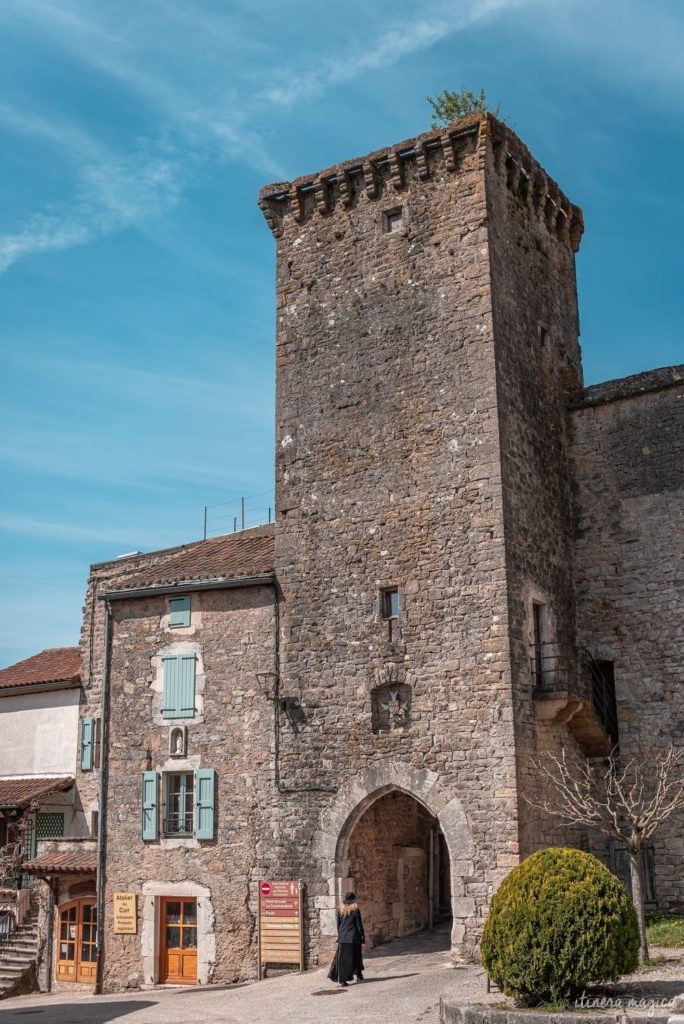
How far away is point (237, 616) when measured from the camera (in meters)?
19.2

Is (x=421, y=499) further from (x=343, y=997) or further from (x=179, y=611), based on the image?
(x=343, y=997)

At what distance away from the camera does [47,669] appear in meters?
28.4

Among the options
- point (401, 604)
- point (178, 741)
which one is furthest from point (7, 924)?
point (401, 604)

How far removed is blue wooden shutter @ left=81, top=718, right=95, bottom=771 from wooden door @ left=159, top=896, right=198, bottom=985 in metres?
7.51

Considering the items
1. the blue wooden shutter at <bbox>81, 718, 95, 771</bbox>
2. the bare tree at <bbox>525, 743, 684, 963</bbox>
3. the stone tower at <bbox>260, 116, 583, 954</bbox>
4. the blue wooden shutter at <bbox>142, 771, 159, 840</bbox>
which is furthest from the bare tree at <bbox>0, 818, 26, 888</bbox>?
the bare tree at <bbox>525, 743, 684, 963</bbox>

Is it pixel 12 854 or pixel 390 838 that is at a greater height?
pixel 390 838

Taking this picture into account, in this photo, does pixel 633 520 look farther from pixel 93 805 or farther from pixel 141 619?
pixel 93 805

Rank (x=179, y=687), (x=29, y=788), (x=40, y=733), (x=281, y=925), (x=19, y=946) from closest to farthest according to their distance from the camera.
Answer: (x=281, y=925) → (x=179, y=687) → (x=19, y=946) → (x=29, y=788) → (x=40, y=733)

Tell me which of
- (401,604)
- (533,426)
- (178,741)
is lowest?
(178,741)

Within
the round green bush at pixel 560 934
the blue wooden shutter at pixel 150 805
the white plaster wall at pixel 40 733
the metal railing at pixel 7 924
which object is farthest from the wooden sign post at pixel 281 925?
the white plaster wall at pixel 40 733

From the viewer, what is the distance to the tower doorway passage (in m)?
17.9

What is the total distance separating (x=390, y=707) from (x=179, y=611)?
15.2 feet

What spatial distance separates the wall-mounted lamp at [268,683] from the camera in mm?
18406

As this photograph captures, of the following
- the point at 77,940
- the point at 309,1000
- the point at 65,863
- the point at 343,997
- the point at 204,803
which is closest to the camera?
the point at 343,997
